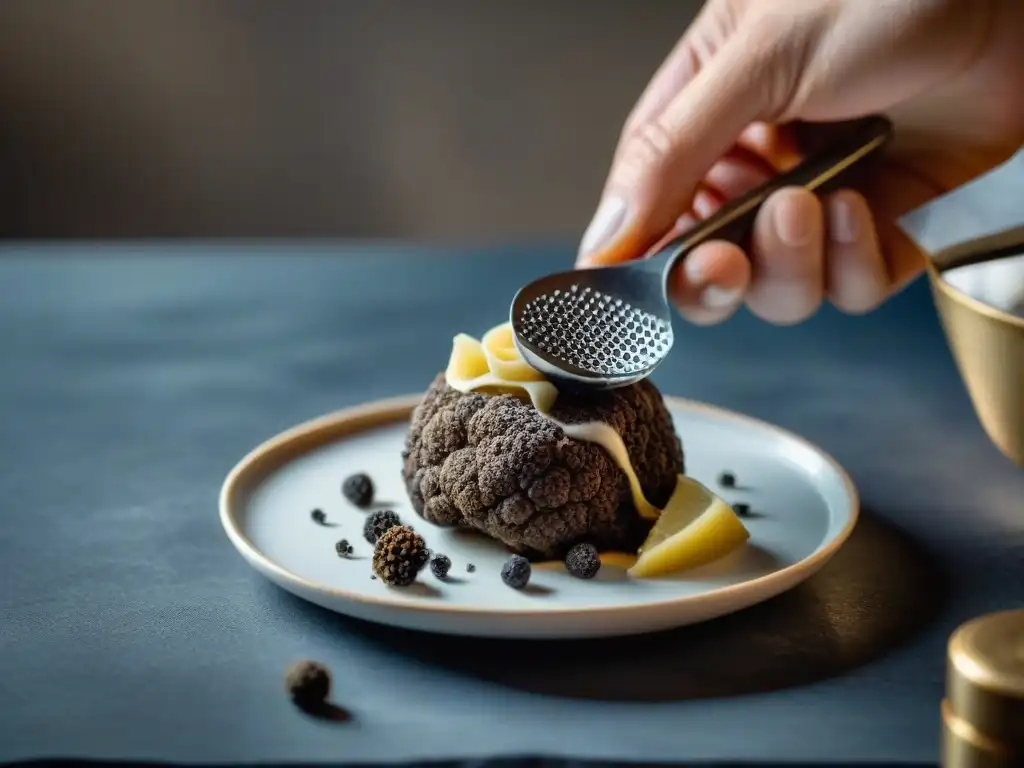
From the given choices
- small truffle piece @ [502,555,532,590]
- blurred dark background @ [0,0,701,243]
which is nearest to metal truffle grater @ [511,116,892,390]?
small truffle piece @ [502,555,532,590]

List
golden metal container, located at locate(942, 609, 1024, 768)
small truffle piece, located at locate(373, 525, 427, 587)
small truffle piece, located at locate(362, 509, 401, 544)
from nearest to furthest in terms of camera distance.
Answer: golden metal container, located at locate(942, 609, 1024, 768) < small truffle piece, located at locate(373, 525, 427, 587) < small truffle piece, located at locate(362, 509, 401, 544)

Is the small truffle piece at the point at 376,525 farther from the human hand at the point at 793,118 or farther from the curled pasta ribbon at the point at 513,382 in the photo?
the human hand at the point at 793,118

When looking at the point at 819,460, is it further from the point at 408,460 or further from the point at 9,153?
the point at 9,153

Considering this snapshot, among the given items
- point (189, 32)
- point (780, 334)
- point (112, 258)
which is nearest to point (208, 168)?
point (189, 32)

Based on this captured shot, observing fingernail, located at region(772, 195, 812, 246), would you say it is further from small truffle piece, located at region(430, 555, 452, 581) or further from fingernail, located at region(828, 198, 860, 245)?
small truffle piece, located at region(430, 555, 452, 581)

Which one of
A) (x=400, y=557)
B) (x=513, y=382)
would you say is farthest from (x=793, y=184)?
(x=400, y=557)

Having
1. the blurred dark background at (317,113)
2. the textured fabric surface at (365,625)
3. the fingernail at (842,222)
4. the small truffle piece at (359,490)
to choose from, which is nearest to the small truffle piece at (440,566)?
the textured fabric surface at (365,625)
